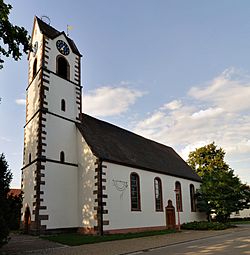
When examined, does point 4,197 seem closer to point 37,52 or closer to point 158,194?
point 37,52

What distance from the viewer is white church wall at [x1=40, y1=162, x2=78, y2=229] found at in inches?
763

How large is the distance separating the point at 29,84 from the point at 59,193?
9685mm

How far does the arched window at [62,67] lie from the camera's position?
23.9m

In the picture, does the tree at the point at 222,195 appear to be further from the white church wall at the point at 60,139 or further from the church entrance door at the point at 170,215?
the white church wall at the point at 60,139

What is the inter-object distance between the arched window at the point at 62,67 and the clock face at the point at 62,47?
0.56 meters

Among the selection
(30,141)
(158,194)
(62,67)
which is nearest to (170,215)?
(158,194)

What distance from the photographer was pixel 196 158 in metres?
47.9

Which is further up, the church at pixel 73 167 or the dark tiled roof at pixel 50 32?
the dark tiled roof at pixel 50 32

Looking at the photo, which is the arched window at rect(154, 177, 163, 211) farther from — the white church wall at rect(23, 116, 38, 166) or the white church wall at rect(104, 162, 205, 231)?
the white church wall at rect(23, 116, 38, 166)

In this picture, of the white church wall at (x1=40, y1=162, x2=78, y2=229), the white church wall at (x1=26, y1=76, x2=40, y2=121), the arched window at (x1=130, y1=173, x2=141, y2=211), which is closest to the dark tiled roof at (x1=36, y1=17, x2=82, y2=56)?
the white church wall at (x1=26, y1=76, x2=40, y2=121)

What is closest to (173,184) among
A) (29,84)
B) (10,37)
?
(29,84)

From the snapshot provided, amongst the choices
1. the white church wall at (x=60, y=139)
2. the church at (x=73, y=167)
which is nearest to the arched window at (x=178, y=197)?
the church at (x=73, y=167)

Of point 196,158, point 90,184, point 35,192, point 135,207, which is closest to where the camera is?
point 35,192

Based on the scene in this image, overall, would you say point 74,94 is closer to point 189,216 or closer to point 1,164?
point 1,164
